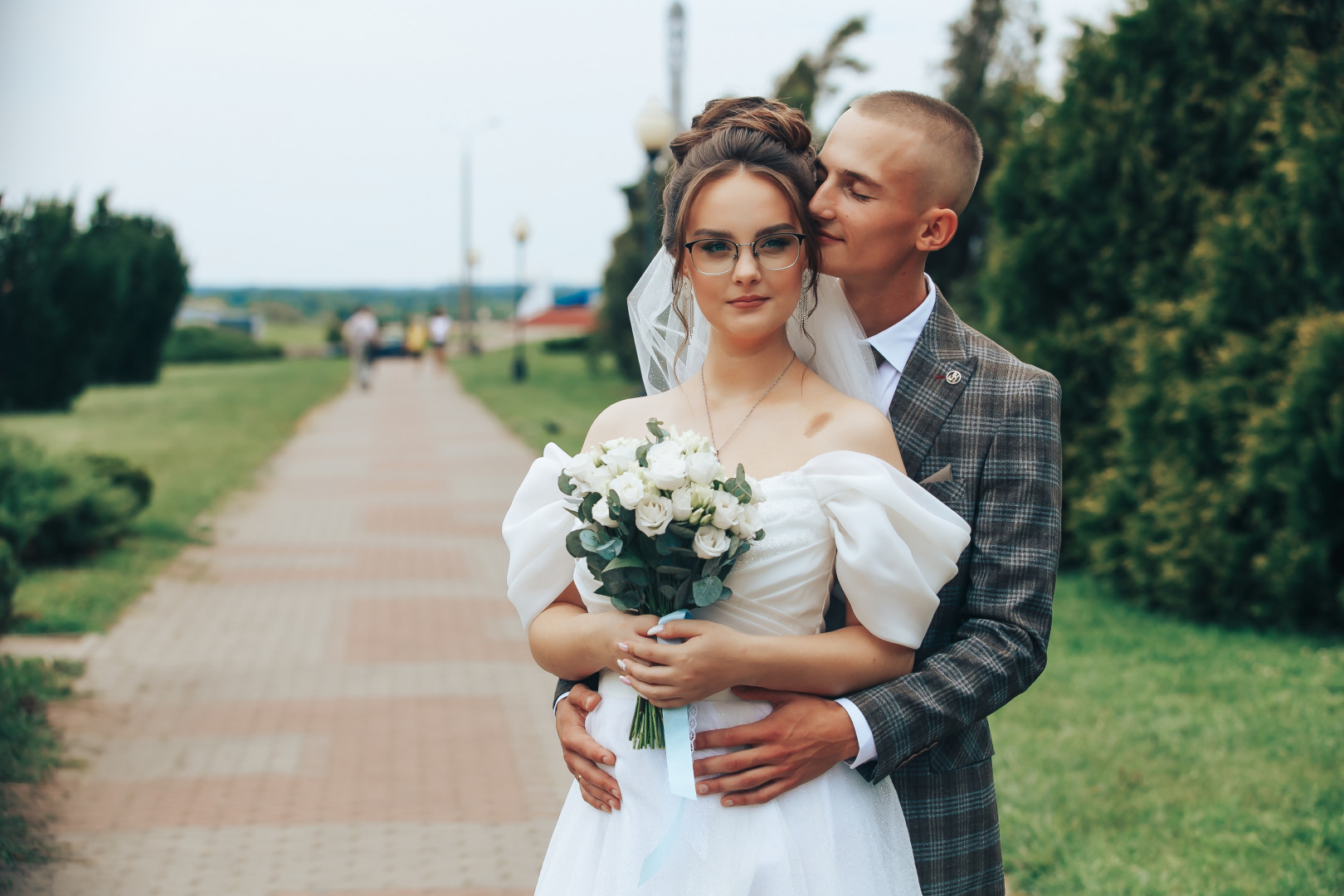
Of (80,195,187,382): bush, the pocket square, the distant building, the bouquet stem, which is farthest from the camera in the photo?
the distant building

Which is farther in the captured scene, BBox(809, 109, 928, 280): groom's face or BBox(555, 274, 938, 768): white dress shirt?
BBox(555, 274, 938, 768): white dress shirt

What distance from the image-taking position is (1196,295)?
23.5ft

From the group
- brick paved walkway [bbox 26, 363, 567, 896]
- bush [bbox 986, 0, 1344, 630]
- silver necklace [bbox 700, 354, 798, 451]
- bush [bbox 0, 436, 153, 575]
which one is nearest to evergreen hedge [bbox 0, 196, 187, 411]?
bush [bbox 0, 436, 153, 575]

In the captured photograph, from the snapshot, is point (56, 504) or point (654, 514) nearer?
point (654, 514)

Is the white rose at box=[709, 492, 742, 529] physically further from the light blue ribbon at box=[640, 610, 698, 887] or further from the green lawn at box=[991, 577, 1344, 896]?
the green lawn at box=[991, 577, 1344, 896]

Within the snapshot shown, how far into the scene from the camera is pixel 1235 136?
285 inches

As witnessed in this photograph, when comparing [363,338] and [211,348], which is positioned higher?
[363,338]

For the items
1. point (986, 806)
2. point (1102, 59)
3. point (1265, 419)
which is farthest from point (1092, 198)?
point (986, 806)

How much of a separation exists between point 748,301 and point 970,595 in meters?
0.65

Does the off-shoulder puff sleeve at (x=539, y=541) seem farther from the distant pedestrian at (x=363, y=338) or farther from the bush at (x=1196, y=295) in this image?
the distant pedestrian at (x=363, y=338)

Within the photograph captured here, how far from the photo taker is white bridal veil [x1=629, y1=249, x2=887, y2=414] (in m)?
2.26

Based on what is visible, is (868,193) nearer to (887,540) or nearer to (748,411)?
(748,411)

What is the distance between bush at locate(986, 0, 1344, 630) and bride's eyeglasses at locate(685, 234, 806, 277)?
5.09 m

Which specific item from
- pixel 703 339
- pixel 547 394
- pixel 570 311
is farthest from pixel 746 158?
pixel 570 311
